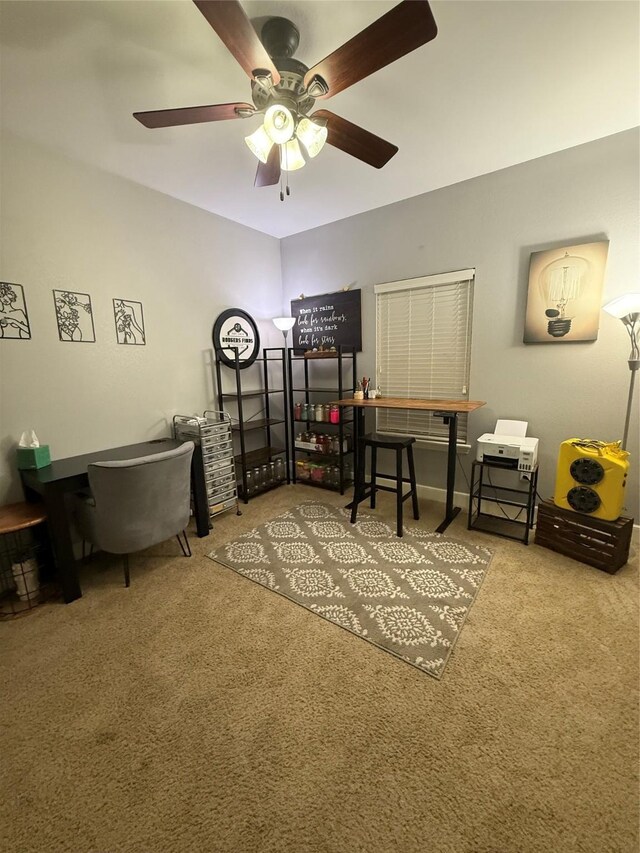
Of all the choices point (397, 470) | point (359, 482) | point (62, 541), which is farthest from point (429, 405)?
point (62, 541)

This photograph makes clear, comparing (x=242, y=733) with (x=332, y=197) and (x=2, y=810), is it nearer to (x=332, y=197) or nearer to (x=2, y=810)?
(x=2, y=810)

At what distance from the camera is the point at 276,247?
3.98m

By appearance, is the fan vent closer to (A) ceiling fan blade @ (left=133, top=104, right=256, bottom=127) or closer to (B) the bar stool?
(B) the bar stool

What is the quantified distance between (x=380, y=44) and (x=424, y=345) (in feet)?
7.41

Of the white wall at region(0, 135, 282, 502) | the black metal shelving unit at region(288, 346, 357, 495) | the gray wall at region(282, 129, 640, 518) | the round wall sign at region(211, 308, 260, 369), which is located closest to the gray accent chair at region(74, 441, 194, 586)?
the white wall at region(0, 135, 282, 502)

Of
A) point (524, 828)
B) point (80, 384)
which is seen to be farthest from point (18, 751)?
point (80, 384)

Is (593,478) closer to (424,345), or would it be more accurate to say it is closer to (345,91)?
(424,345)

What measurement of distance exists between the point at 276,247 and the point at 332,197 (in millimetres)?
1186

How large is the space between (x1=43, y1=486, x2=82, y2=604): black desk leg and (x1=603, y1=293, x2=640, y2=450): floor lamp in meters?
3.55

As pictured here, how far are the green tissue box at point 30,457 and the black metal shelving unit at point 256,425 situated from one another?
1.50 meters

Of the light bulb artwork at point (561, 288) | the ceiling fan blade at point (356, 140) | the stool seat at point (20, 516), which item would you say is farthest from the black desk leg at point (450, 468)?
the stool seat at point (20, 516)

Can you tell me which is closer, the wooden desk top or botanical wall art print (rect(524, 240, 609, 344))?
botanical wall art print (rect(524, 240, 609, 344))

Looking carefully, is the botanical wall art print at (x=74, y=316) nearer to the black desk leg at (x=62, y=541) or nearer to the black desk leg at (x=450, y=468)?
the black desk leg at (x=62, y=541)

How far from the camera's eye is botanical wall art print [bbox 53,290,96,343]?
7.60 feet
